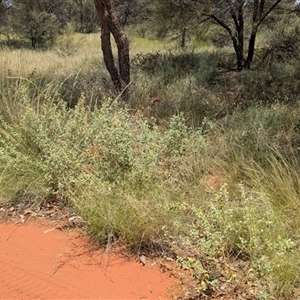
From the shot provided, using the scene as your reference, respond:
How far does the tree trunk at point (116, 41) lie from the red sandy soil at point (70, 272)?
378 centimetres

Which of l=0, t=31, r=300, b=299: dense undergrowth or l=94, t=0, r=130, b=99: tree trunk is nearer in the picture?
l=0, t=31, r=300, b=299: dense undergrowth

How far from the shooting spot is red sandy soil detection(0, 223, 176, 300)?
2.62m

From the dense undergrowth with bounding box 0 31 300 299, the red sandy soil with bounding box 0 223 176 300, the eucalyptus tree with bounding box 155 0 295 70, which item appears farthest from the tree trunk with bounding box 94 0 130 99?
the red sandy soil with bounding box 0 223 176 300

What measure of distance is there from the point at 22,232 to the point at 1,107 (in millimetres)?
2264

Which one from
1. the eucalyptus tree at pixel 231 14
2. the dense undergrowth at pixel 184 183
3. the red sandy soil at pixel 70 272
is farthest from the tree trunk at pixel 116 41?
the red sandy soil at pixel 70 272

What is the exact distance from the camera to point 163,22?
1073 centimetres

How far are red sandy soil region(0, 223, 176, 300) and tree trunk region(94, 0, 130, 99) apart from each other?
3776 mm

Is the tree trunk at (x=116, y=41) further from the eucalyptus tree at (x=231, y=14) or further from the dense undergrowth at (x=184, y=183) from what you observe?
the eucalyptus tree at (x=231, y=14)

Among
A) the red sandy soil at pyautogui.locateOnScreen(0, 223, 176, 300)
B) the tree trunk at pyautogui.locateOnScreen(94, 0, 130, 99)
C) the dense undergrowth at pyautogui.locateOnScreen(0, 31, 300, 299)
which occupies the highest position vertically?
the tree trunk at pyautogui.locateOnScreen(94, 0, 130, 99)

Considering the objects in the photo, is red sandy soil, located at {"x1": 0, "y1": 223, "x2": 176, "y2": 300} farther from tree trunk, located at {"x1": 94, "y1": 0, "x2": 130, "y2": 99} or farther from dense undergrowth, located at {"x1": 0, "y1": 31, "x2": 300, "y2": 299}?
tree trunk, located at {"x1": 94, "y1": 0, "x2": 130, "y2": 99}

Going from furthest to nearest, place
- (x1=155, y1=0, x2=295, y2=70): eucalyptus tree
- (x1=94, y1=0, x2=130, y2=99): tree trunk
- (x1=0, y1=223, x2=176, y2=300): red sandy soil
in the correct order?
(x1=155, y1=0, x2=295, y2=70): eucalyptus tree, (x1=94, y1=0, x2=130, y2=99): tree trunk, (x1=0, y1=223, x2=176, y2=300): red sandy soil

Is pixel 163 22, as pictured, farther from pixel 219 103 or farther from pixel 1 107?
pixel 1 107

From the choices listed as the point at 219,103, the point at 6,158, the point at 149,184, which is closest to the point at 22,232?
the point at 6,158

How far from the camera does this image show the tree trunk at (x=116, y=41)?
6.43 m
